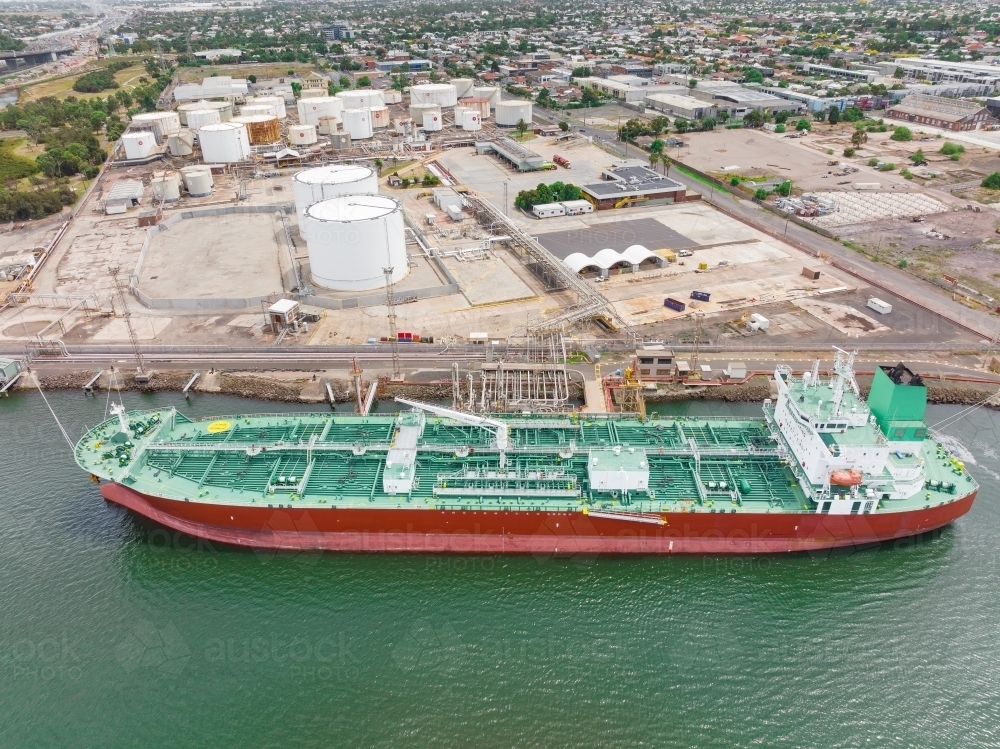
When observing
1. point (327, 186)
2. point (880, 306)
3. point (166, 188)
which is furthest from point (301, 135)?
point (880, 306)

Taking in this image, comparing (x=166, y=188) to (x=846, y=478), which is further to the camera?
(x=166, y=188)

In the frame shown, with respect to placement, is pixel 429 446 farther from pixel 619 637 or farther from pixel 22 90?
pixel 22 90

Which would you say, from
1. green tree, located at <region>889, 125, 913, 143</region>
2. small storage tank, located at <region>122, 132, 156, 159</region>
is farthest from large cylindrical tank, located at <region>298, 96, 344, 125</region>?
green tree, located at <region>889, 125, 913, 143</region>

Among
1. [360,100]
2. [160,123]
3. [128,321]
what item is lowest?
[128,321]

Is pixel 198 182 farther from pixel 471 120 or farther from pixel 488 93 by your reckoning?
pixel 488 93

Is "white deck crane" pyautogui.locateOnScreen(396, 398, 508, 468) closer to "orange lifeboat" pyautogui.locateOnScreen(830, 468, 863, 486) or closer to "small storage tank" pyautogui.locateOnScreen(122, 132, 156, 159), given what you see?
"orange lifeboat" pyautogui.locateOnScreen(830, 468, 863, 486)

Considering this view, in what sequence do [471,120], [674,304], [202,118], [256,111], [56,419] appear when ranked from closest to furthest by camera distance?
[56,419], [674,304], [202,118], [256,111], [471,120]

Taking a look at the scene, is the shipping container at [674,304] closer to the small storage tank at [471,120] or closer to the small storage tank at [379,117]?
Answer: the small storage tank at [471,120]
